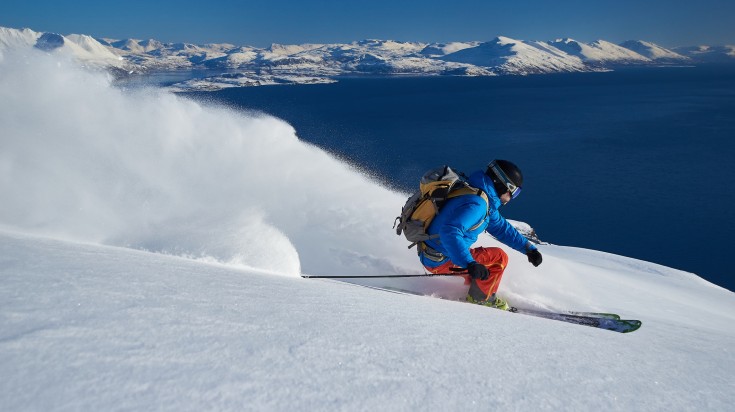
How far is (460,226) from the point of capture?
4312 millimetres

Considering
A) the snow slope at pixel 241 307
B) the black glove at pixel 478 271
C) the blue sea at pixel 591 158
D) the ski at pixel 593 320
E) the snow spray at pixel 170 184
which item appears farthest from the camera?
the blue sea at pixel 591 158

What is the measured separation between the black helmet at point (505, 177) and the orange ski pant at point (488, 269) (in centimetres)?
79

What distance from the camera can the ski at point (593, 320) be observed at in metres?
4.47

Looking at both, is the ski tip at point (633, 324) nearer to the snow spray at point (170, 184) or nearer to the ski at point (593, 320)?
the ski at point (593, 320)

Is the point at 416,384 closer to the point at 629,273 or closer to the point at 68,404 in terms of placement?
the point at 68,404

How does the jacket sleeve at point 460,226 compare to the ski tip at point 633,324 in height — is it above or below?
above

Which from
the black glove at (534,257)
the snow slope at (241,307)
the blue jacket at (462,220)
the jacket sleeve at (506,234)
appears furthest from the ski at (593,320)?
the blue jacket at (462,220)

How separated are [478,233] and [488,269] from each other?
0.54m

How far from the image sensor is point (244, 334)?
6.93 ft

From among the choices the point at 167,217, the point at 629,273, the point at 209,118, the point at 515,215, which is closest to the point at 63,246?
the point at 167,217

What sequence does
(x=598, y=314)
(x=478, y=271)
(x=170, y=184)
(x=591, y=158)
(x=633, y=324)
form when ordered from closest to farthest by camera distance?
1. (x=478, y=271)
2. (x=633, y=324)
3. (x=598, y=314)
4. (x=170, y=184)
5. (x=591, y=158)

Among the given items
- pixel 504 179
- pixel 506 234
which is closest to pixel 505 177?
pixel 504 179

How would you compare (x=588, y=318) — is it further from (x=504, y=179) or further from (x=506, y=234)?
(x=504, y=179)

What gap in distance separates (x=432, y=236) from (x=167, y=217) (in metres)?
3.73
